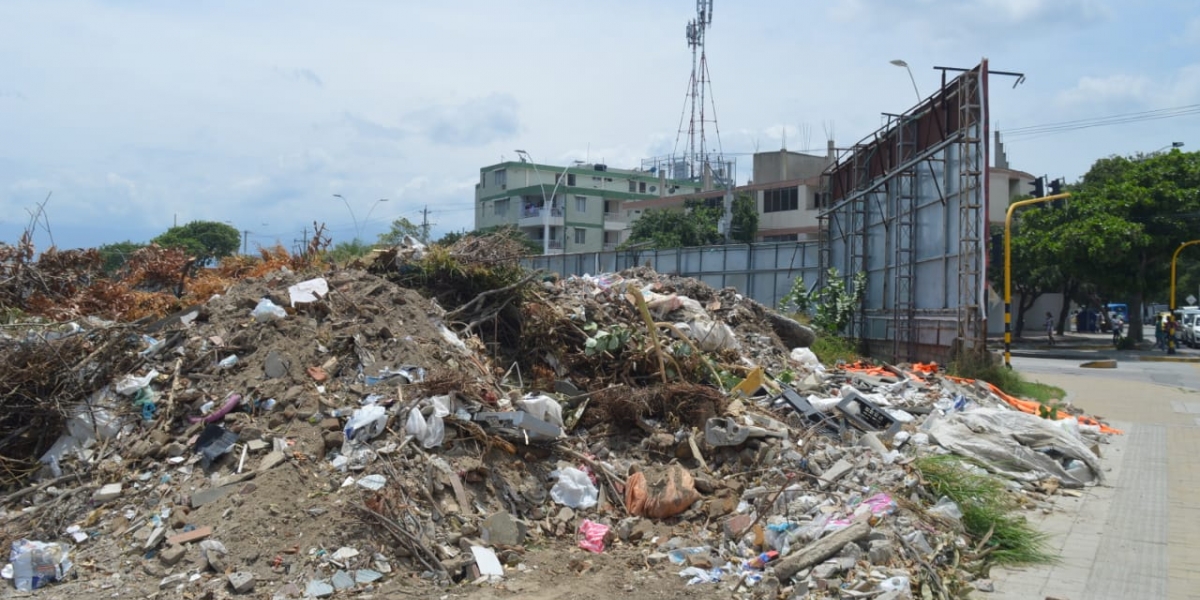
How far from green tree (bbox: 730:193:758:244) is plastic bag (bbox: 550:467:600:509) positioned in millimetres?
37244

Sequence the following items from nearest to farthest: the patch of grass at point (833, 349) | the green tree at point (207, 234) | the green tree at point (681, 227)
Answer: the patch of grass at point (833, 349), the green tree at point (207, 234), the green tree at point (681, 227)

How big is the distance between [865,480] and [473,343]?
402 cm

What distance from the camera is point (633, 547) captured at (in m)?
6.15

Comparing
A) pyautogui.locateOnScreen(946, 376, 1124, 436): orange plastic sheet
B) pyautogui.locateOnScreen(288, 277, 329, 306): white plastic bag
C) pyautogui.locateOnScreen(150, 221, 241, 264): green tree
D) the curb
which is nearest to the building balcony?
pyautogui.locateOnScreen(150, 221, 241, 264): green tree

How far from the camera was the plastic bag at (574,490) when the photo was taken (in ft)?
21.9

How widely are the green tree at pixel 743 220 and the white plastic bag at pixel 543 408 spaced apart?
3671 centimetres

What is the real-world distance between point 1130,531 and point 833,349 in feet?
37.2

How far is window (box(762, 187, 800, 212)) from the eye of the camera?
46.1 m

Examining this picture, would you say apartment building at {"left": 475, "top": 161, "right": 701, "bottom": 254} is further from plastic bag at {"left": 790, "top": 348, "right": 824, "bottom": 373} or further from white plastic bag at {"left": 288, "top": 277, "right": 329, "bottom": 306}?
white plastic bag at {"left": 288, "top": 277, "right": 329, "bottom": 306}

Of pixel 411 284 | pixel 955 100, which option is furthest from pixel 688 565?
pixel 955 100

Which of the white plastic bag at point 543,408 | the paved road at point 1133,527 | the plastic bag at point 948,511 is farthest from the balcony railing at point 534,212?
the plastic bag at point 948,511

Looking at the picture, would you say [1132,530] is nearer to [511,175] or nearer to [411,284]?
[411,284]

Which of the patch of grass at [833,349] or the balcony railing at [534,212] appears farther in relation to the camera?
the balcony railing at [534,212]

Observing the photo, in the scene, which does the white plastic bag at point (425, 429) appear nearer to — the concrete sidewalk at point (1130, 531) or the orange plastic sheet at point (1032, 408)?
the concrete sidewalk at point (1130, 531)
